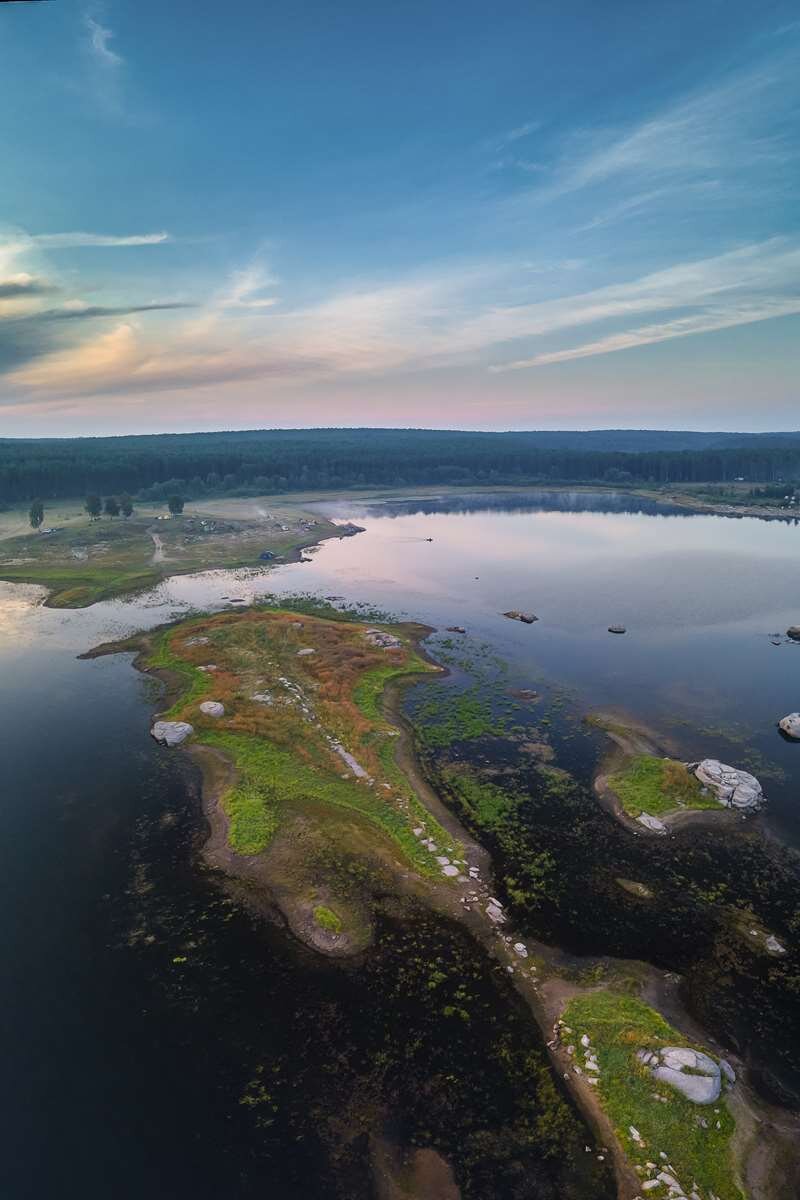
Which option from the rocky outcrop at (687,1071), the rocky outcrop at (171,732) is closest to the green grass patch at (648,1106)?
the rocky outcrop at (687,1071)

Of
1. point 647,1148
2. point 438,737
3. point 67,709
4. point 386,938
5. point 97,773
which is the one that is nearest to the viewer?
point 647,1148

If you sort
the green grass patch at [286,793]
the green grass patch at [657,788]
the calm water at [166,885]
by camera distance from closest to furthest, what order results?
1. the calm water at [166,885]
2. the green grass patch at [286,793]
3. the green grass patch at [657,788]

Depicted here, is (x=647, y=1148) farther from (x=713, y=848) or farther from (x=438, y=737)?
(x=438, y=737)

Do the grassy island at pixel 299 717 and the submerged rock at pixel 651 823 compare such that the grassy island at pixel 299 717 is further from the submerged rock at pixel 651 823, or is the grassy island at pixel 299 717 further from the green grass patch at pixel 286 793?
the submerged rock at pixel 651 823

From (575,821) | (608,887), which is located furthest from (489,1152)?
(575,821)

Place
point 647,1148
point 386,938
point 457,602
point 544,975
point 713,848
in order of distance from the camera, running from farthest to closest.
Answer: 1. point 457,602
2. point 713,848
3. point 386,938
4. point 544,975
5. point 647,1148

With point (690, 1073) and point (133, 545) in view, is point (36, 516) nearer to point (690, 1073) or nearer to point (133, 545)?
point (133, 545)
